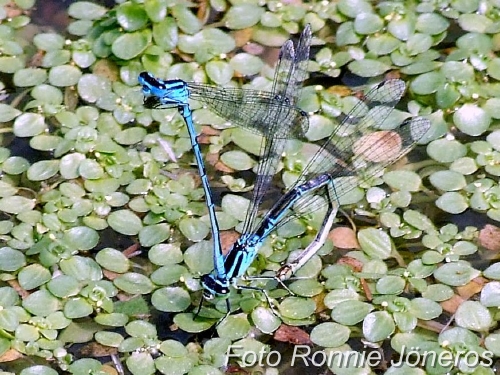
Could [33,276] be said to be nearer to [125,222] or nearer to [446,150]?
[125,222]

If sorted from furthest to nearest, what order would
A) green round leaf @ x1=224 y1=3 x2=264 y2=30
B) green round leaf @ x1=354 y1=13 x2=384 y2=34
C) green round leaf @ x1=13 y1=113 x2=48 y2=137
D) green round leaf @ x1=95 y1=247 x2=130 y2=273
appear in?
green round leaf @ x1=224 y1=3 x2=264 y2=30 < green round leaf @ x1=354 y1=13 x2=384 y2=34 < green round leaf @ x1=13 y1=113 x2=48 y2=137 < green round leaf @ x1=95 y1=247 x2=130 y2=273

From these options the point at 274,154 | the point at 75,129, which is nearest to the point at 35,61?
the point at 75,129

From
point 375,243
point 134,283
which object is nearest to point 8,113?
point 134,283

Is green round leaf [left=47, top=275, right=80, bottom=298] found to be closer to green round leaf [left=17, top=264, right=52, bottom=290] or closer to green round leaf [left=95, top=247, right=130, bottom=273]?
green round leaf [left=17, top=264, right=52, bottom=290]

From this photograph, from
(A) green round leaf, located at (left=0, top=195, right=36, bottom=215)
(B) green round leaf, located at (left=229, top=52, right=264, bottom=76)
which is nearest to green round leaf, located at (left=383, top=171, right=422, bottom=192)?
(B) green round leaf, located at (left=229, top=52, right=264, bottom=76)

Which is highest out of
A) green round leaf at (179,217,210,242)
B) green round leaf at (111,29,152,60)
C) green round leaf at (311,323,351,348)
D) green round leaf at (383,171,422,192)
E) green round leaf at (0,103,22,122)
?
green round leaf at (111,29,152,60)

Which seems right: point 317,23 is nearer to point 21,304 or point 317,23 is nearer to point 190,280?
point 190,280

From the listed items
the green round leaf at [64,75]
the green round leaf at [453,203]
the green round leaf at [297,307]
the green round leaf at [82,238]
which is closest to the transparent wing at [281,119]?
the green round leaf at [297,307]

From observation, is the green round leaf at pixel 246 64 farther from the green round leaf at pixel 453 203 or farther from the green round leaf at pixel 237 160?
the green round leaf at pixel 453 203
